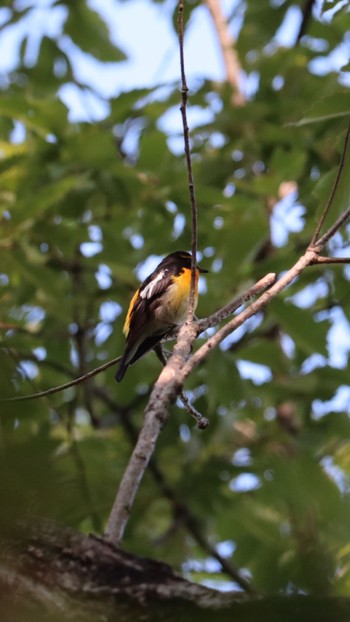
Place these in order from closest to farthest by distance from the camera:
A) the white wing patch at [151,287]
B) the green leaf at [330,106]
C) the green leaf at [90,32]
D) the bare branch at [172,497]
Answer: the green leaf at [330,106]
the white wing patch at [151,287]
the bare branch at [172,497]
the green leaf at [90,32]

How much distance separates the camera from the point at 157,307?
464 centimetres

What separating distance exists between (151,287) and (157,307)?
31cm

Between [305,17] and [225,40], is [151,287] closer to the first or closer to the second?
[305,17]

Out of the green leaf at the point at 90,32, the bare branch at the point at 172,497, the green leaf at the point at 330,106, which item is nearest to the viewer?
the green leaf at the point at 330,106

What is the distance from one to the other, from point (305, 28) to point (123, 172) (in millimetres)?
2353

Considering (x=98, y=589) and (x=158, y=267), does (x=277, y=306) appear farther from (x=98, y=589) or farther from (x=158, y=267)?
(x=98, y=589)

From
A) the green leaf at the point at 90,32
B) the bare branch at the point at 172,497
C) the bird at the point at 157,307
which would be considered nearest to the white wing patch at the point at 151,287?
the bird at the point at 157,307

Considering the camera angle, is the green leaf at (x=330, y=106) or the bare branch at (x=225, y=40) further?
the bare branch at (x=225, y=40)

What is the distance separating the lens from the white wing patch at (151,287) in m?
4.83

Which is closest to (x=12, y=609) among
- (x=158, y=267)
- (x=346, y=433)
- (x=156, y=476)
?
(x=158, y=267)

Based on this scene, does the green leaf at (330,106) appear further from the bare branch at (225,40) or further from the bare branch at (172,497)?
the bare branch at (225,40)

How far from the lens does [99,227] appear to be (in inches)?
227

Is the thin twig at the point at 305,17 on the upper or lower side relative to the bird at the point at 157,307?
upper

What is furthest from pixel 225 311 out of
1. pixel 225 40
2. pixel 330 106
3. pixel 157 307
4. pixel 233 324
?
pixel 225 40
